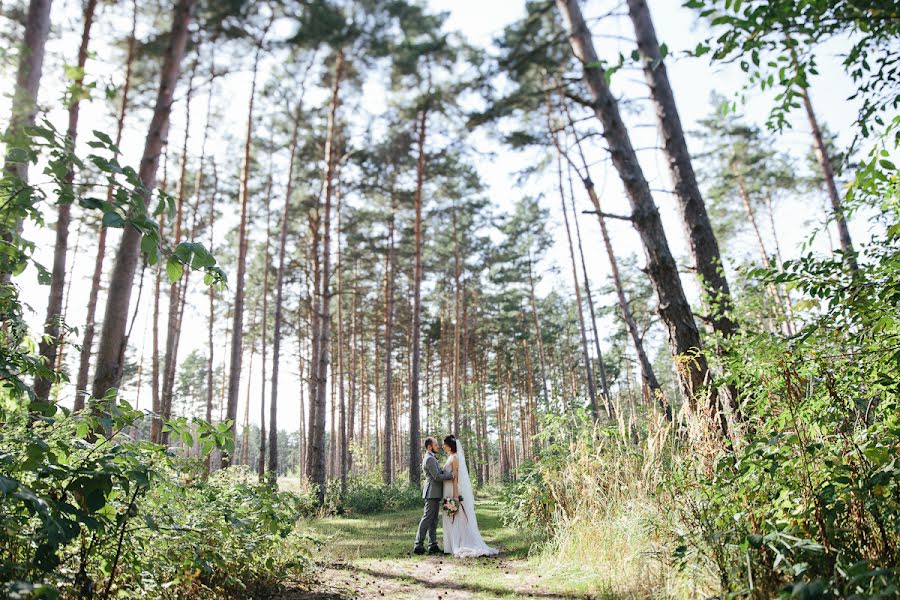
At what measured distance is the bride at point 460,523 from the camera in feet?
21.9

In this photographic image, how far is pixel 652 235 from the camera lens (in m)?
4.92

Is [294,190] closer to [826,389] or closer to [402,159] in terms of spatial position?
[402,159]

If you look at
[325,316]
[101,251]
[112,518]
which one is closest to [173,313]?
[101,251]

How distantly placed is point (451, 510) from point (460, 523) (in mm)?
231

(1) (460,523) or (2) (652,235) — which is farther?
(1) (460,523)

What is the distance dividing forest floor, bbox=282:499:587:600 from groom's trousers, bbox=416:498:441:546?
0.26m

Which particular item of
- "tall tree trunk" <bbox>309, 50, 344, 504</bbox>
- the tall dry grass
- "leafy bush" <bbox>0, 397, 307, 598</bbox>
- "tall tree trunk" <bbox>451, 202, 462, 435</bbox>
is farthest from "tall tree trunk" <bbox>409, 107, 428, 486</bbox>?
"leafy bush" <bbox>0, 397, 307, 598</bbox>

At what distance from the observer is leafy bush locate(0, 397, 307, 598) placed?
1.74 metres

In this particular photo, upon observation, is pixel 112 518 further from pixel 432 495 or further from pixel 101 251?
pixel 101 251

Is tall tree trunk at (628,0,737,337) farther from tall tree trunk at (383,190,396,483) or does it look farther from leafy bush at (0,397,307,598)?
tall tree trunk at (383,190,396,483)

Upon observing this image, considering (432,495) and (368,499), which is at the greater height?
(432,495)

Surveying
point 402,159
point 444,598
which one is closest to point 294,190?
point 402,159

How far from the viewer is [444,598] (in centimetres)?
437

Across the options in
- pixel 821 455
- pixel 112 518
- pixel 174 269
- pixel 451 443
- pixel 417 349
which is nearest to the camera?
pixel 174 269
